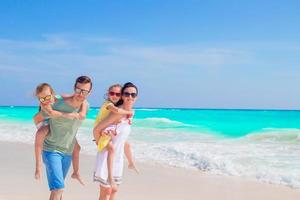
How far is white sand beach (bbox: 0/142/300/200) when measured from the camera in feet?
23.3

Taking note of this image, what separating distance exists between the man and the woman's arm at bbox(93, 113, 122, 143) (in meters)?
0.23

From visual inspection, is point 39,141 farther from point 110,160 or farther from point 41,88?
point 110,160

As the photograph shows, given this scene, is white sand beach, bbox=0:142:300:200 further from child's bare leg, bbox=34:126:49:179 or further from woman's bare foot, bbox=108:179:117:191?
woman's bare foot, bbox=108:179:117:191

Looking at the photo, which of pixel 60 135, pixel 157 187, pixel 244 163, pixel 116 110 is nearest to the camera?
pixel 116 110

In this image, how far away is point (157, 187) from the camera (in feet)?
26.0

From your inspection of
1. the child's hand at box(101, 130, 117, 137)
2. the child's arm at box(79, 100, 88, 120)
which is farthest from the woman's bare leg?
the child's arm at box(79, 100, 88, 120)

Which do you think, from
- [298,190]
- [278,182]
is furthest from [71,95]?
[278,182]

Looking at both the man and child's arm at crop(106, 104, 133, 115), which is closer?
child's arm at crop(106, 104, 133, 115)

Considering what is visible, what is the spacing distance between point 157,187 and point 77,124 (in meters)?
3.50

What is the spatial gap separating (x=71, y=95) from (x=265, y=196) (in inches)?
157

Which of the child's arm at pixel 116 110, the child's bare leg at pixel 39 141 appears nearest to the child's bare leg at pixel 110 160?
the child's arm at pixel 116 110

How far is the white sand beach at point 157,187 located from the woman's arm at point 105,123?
2.49 metres

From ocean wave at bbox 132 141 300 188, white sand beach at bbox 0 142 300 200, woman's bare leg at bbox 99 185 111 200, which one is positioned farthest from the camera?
ocean wave at bbox 132 141 300 188

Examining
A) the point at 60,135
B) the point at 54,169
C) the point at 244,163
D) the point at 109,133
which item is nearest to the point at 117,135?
the point at 109,133
